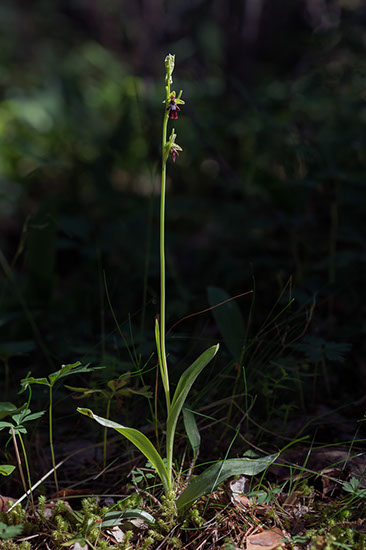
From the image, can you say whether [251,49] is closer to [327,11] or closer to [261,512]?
[327,11]

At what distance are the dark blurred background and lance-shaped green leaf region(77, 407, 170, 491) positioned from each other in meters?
0.28

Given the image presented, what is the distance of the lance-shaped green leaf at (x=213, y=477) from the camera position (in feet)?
3.14

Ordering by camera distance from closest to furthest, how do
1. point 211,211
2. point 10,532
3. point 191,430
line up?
point 10,532
point 191,430
point 211,211

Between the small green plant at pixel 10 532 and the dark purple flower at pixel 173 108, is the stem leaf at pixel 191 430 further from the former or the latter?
the dark purple flower at pixel 173 108

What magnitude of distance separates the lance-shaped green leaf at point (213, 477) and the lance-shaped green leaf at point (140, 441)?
0.19 feet

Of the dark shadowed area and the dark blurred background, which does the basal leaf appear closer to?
the dark shadowed area

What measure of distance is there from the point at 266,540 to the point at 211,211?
2456 millimetres

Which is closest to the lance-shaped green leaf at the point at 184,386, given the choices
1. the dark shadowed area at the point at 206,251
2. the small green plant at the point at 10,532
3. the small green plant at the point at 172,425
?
the small green plant at the point at 172,425

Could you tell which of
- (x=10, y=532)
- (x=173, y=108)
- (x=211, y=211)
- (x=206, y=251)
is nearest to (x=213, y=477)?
(x=10, y=532)

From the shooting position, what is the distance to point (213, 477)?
96 cm

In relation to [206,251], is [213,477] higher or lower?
lower

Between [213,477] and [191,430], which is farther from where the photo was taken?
[191,430]

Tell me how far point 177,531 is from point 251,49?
4.29 m

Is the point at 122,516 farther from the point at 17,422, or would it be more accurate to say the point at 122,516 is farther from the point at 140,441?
the point at 17,422
